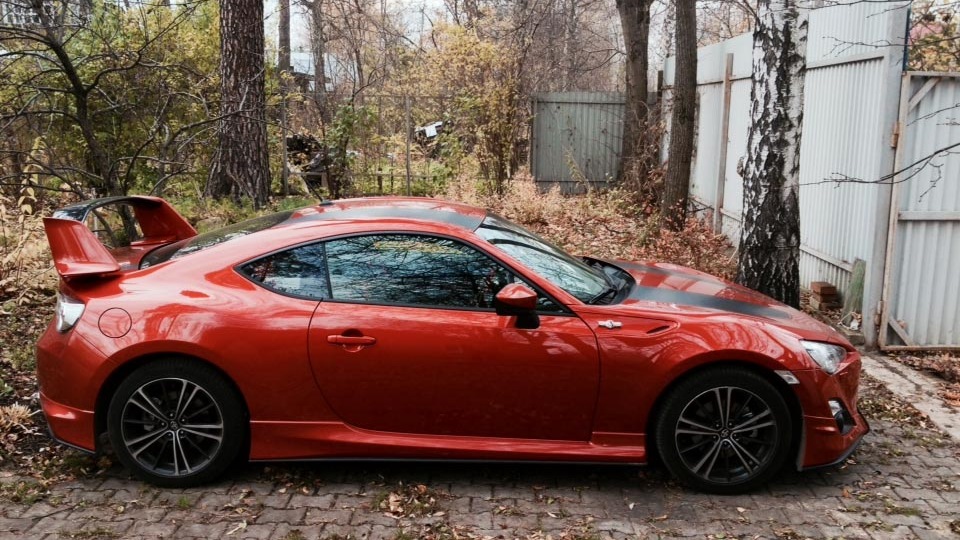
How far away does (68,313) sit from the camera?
4086 mm

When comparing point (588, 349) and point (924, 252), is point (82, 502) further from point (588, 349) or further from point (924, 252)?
point (924, 252)

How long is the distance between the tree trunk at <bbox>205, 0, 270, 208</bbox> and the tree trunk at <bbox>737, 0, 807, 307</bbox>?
256 inches

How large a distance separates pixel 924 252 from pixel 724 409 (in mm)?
3559

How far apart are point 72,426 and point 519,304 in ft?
7.90

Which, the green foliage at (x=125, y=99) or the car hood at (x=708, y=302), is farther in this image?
the green foliage at (x=125, y=99)

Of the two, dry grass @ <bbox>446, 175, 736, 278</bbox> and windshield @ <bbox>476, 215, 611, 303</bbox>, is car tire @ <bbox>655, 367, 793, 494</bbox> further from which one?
dry grass @ <bbox>446, 175, 736, 278</bbox>

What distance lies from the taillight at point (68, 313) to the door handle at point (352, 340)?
134 cm

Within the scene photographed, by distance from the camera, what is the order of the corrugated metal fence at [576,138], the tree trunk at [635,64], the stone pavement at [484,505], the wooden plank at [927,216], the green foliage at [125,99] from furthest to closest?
1. the corrugated metal fence at [576,138]
2. the tree trunk at [635,64]
3. the green foliage at [125,99]
4. the wooden plank at [927,216]
5. the stone pavement at [484,505]

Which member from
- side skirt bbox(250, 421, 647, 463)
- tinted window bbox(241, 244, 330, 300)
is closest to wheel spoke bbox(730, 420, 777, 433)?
side skirt bbox(250, 421, 647, 463)

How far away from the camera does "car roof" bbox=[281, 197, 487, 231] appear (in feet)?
14.4

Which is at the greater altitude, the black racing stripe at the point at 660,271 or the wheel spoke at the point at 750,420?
the black racing stripe at the point at 660,271

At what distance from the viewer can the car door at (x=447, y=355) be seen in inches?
155

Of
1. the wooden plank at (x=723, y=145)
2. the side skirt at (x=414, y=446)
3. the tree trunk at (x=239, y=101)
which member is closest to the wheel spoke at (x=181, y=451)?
the side skirt at (x=414, y=446)

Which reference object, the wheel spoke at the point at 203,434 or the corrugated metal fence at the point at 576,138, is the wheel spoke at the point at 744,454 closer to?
the wheel spoke at the point at 203,434
